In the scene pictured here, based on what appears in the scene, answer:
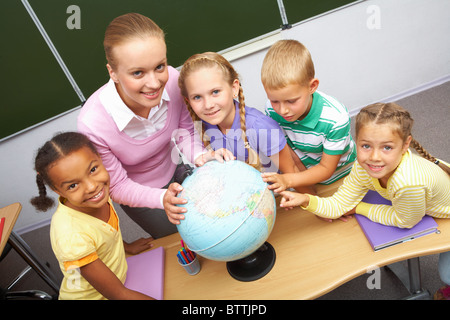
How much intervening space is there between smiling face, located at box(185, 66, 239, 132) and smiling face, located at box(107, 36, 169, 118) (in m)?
0.15

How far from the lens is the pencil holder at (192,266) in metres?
1.55

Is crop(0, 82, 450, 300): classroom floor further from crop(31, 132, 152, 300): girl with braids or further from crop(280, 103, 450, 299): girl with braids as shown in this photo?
crop(31, 132, 152, 300): girl with braids

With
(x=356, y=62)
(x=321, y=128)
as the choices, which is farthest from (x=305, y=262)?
(x=356, y=62)

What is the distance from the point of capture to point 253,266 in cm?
149

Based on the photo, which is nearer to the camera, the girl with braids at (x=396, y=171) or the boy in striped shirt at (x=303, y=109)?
the girl with braids at (x=396, y=171)

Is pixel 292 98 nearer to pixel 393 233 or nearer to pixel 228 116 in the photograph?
pixel 228 116

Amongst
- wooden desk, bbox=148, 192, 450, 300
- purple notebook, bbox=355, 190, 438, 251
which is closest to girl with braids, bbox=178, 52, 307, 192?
wooden desk, bbox=148, 192, 450, 300

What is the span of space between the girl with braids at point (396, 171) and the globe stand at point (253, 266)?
259mm

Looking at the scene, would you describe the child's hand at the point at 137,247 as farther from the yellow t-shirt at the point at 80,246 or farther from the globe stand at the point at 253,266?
the globe stand at the point at 253,266

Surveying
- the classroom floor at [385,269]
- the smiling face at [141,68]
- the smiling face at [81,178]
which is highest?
the smiling face at [141,68]

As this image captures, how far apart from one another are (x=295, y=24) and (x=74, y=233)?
2721 millimetres

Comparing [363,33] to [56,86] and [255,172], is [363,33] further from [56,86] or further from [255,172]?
[56,86]

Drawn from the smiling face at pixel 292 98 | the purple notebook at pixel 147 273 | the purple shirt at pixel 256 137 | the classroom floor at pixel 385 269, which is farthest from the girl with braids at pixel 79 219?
the classroom floor at pixel 385 269

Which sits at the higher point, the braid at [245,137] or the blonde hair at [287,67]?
the blonde hair at [287,67]
